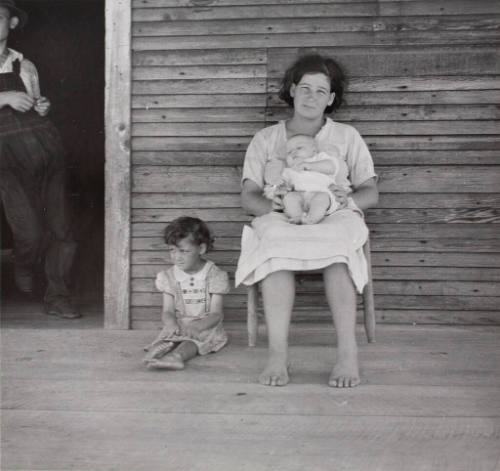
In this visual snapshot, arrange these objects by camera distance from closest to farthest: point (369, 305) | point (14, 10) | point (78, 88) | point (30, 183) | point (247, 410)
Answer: point (247, 410)
point (369, 305)
point (14, 10)
point (30, 183)
point (78, 88)

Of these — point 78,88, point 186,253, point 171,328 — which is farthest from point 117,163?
point 78,88

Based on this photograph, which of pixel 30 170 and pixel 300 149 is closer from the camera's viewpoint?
pixel 300 149

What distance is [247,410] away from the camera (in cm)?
237

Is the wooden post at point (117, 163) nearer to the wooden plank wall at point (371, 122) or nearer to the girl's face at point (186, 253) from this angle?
the wooden plank wall at point (371, 122)

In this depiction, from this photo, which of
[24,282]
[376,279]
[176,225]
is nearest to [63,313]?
[24,282]

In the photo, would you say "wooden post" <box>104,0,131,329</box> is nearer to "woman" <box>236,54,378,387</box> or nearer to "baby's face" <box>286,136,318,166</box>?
"woman" <box>236,54,378,387</box>

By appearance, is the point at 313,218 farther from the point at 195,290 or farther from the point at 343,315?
the point at 195,290

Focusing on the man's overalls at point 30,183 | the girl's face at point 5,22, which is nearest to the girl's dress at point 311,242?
the man's overalls at point 30,183

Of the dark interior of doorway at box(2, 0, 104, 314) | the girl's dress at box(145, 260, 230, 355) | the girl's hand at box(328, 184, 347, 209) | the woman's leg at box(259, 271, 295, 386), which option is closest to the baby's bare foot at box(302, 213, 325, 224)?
the girl's hand at box(328, 184, 347, 209)

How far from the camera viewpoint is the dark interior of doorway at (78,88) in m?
6.22

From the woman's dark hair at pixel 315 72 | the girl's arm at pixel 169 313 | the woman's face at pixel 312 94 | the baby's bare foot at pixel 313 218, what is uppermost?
the woman's dark hair at pixel 315 72

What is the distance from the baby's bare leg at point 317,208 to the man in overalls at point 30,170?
1.73 metres

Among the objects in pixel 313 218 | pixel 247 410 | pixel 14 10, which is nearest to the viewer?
pixel 247 410

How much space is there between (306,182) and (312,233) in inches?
12.0
